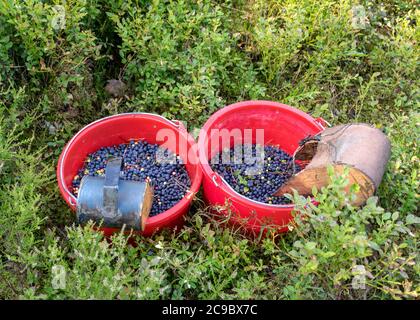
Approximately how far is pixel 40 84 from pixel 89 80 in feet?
0.93

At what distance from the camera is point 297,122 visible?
9.14 ft

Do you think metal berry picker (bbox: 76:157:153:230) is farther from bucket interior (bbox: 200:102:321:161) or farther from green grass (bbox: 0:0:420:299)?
bucket interior (bbox: 200:102:321:161)

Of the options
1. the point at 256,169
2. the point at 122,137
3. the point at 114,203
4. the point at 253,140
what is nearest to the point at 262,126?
the point at 253,140

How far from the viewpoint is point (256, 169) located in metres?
2.79

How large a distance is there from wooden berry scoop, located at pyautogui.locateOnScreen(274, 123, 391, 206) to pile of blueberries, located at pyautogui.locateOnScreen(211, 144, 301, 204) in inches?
5.4

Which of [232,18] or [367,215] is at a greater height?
[232,18]

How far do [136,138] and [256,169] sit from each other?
72cm

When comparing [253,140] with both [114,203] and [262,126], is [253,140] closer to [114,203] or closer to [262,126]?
[262,126]

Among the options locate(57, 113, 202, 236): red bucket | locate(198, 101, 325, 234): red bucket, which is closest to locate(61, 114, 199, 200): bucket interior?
locate(57, 113, 202, 236): red bucket

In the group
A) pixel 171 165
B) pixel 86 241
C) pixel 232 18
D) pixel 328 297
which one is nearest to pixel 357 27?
pixel 232 18

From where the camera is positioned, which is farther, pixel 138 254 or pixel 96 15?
pixel 96 15

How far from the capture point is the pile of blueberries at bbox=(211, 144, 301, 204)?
2688mm

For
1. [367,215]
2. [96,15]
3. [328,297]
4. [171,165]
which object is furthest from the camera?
[96,15]
